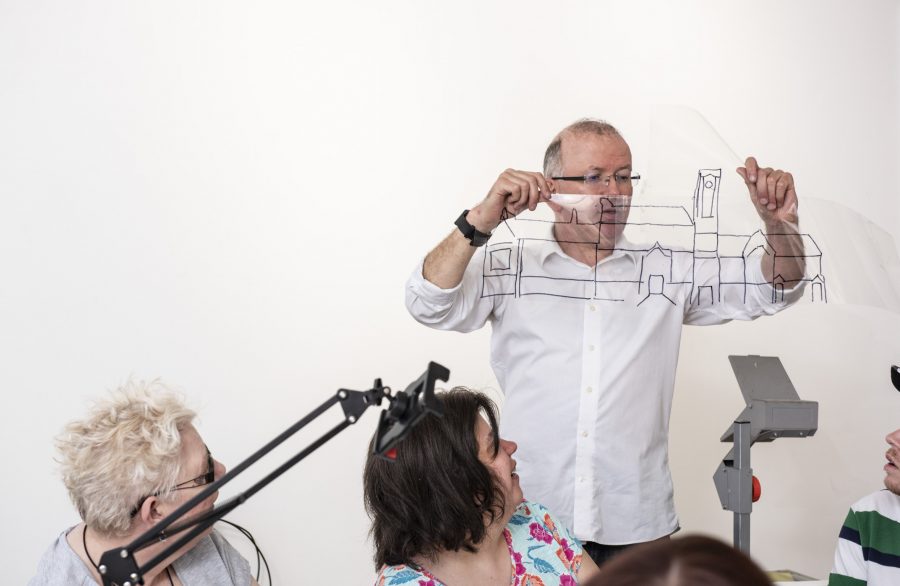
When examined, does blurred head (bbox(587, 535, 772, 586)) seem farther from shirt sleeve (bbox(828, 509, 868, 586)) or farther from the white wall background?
the white wall background

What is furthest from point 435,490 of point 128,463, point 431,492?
point 128,463

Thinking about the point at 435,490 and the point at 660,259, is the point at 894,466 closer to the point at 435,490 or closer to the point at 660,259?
the point at 660,259

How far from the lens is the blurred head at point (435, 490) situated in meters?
1.52

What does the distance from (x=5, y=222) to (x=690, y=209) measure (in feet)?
6.57

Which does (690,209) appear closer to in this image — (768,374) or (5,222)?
(768,374)

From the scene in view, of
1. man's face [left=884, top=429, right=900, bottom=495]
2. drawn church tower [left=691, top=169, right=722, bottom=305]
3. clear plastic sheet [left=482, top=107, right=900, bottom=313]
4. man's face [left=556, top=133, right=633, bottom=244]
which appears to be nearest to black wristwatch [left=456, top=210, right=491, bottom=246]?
clear plastic sheet [left=482, top=107, right=900, bottom=313]

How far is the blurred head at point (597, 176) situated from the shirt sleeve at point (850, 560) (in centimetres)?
77

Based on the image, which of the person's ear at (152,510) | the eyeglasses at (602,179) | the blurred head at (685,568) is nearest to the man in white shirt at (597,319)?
the eyeglasses at (602,179)

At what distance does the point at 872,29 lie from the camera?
3209 millimetres

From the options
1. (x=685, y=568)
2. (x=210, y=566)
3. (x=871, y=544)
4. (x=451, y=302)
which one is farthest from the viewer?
(x=451, y=302)

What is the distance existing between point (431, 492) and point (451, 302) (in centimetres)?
51

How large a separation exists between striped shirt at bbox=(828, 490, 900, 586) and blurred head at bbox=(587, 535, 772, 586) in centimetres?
123

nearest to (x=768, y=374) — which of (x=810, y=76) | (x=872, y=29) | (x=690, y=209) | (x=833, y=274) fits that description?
(x=833, y=274)

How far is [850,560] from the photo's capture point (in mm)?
1813
